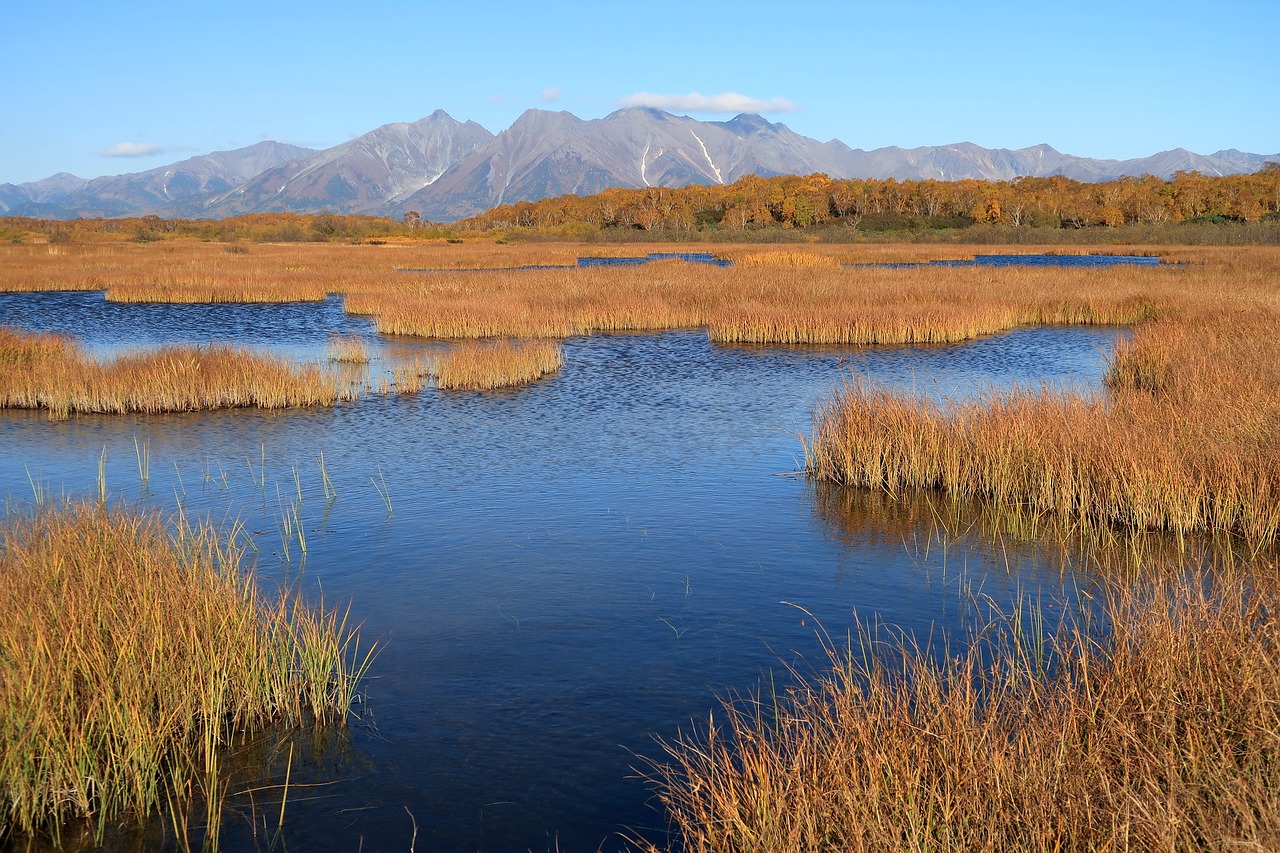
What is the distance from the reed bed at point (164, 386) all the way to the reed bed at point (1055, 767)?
1395 centimetres

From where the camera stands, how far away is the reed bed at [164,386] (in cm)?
1669

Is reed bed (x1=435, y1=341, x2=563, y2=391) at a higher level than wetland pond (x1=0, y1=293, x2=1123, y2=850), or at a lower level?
higher

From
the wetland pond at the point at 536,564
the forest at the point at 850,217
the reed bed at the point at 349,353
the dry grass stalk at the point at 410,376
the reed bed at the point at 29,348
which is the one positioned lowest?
the wetland pond at the point at 536,564

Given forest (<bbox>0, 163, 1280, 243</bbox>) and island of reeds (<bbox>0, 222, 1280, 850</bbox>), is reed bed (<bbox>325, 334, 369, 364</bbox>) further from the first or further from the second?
forest (<bbox>0, 163, 1280, 243</bbox>)

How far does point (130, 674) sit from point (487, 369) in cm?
1431

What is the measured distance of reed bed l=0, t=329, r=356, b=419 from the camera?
1669 cm

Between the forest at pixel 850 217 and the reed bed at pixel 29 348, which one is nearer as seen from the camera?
the reed bed at pixel 29 348

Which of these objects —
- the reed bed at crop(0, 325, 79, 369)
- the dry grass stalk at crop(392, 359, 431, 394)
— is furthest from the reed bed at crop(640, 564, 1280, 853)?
the reed bed at crop(0, 325, 79, 369)

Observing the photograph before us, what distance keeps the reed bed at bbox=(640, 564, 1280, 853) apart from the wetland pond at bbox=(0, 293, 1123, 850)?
1.23 metres

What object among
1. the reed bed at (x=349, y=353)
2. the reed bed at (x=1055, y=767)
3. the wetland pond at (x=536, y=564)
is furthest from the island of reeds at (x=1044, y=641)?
the reed bed at (x=349, y=353)

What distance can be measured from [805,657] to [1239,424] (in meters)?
6.21

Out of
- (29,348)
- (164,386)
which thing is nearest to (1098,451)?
(164,386)

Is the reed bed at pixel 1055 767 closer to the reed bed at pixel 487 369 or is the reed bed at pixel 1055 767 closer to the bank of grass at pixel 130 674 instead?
the bank of grass at pixel 130 674

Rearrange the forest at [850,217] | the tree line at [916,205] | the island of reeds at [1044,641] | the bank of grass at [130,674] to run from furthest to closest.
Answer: the tree line at [916,205] → the forest at [850,217] → the bank of grass at [130,674] → the island of reeds at [1044,641]
